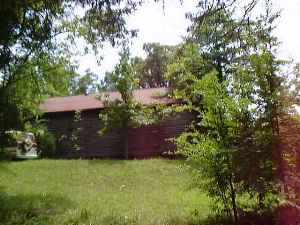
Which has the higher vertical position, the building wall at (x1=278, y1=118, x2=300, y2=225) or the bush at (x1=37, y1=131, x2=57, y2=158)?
the bush at (x1=37, y1=131, x2=57, y2=158)

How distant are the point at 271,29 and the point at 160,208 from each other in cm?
534

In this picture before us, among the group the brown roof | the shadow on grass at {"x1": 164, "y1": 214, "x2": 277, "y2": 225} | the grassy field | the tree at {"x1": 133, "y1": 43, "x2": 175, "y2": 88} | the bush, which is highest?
the tree at {"x1": 133, "y1": 43, "x2": 175, "y2": 88}

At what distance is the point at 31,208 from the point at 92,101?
2244 cm

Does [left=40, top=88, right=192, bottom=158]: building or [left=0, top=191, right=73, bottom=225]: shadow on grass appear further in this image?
[left=40, top=88, right=192, bottom=158]: building

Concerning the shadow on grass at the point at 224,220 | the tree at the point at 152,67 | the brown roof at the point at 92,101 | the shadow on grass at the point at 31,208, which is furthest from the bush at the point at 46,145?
the tree at the point at 152,67

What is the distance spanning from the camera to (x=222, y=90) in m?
9.74

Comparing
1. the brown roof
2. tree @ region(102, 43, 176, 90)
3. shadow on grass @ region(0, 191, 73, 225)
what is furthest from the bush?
tree @ region(102, 43, 176, 90)

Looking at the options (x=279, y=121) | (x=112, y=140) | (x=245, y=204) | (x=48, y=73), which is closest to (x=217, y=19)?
(x=279, y=121)

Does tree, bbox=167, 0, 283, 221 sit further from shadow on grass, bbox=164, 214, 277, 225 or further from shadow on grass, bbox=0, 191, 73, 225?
shadow on grass, bbox=0, 191, 73, 225

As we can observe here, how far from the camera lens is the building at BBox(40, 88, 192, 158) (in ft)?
102

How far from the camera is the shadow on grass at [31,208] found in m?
11.6

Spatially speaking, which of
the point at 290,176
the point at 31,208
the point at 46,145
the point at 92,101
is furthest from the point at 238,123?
the point at 92,101

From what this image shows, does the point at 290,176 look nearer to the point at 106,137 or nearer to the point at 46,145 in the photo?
the point at 46,145

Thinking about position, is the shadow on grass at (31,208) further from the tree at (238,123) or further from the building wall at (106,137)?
the building wall at (106,137)
